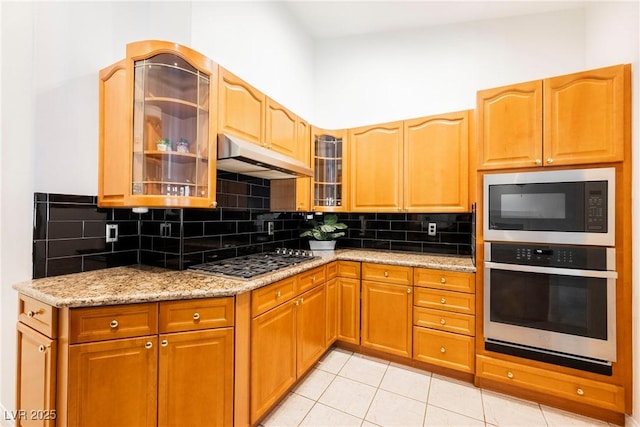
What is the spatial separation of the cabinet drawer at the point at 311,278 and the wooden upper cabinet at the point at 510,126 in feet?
4.83

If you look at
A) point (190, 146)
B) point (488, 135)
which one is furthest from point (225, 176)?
point (488, 135)

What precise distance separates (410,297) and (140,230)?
7.09 ft

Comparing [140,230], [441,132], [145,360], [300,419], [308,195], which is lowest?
[300,419]

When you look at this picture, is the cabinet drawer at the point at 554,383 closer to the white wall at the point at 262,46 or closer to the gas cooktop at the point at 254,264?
the gas cooktop at the point at 254,264

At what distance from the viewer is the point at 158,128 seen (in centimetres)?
161

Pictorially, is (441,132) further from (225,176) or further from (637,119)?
(225,176)

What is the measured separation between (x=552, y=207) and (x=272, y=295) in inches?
75.4

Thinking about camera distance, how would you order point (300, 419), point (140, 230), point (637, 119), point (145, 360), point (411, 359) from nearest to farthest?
1. point (145, 360)
2. point (637, 119)
3. point (300, 419)
4. point (140, 230)
5. point (411, 359)

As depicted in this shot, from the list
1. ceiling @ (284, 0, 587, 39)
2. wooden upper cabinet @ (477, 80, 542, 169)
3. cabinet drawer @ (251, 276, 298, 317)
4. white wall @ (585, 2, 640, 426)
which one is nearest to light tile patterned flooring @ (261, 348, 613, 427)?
white wall @ (585, 2, 640, 426)

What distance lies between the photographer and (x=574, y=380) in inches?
69.9

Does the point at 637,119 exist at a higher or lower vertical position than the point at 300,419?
higher

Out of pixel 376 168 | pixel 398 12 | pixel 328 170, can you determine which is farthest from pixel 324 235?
pixel 398 12

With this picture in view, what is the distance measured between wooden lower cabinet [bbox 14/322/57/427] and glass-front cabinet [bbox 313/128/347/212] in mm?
2133

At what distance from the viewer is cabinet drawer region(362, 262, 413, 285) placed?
7.61 ft
